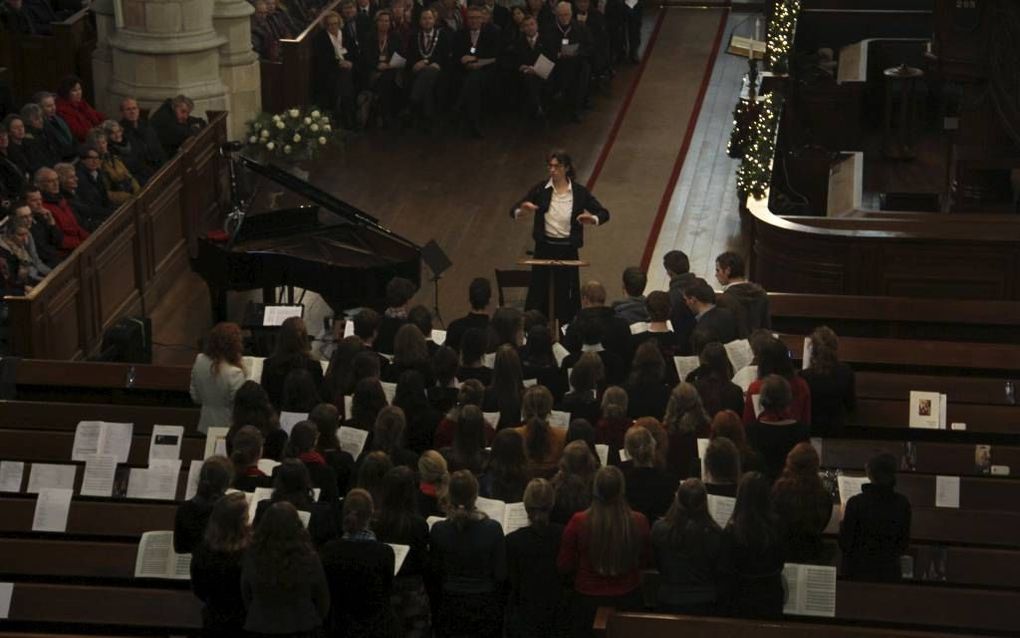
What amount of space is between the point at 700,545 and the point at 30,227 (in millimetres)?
6816

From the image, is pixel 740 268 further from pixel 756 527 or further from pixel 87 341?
pixel 87 341

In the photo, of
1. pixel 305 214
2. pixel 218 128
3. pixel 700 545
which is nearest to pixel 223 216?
pixel 218 128

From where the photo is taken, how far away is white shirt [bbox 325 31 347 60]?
17.5 m

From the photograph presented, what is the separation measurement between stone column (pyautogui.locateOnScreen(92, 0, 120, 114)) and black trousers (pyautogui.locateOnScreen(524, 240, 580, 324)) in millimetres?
5321

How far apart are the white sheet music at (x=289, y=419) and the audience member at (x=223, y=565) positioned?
4.51ft

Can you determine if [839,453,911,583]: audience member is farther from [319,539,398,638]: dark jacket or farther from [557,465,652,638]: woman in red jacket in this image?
[319,539,398,638]: dark jacket

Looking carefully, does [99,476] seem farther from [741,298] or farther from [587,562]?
[741,298]

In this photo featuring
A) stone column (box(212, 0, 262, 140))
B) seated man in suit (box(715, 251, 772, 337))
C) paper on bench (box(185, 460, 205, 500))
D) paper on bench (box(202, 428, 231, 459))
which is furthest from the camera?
stone column (box(212, 0, 262, 140))

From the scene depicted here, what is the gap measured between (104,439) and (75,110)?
641 centimetres

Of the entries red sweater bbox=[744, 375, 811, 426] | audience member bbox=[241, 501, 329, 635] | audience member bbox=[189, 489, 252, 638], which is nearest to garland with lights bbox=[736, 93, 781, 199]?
red sweater bbox=[744, 375, 811, 426]

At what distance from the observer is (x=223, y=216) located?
→ 14.9m

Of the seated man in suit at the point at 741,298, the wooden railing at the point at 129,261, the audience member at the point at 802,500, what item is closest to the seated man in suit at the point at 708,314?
the seated man in suit at the point at 741,298

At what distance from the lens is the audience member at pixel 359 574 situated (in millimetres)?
7242

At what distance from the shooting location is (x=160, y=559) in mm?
7973
